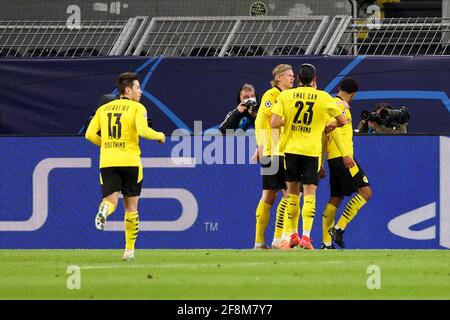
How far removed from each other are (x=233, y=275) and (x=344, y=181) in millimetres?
4471

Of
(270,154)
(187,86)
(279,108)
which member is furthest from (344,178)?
(187,86)

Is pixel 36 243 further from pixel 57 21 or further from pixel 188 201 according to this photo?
pixel 57 21

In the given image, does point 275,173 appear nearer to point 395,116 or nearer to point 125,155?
point 125,155

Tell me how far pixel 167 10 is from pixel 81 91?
287cm

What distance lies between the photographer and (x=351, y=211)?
1575cm

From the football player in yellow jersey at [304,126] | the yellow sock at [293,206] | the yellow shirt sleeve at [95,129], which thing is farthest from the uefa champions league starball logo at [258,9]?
the yellow shirt sleeve at [95,129]

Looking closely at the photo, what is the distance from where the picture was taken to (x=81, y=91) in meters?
19.2

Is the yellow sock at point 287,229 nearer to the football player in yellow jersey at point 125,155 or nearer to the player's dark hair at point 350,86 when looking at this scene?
the player's dark hair at point 350,86

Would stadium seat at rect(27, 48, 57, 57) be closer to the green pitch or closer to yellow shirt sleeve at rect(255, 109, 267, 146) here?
yellow shirt sleeve at rect(255, 109, 267, 146)

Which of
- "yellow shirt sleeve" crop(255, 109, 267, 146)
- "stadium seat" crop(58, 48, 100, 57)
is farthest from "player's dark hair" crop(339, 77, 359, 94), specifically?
"stadium seat" crop(58, 48, 100, 57)

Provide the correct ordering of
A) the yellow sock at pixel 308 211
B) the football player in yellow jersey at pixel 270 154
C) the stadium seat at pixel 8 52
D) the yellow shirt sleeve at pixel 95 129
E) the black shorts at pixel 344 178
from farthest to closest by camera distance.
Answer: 1. the stadium seat at pixel 8 52
2. the black shorts at pixel 344 178
3. the football player in yellow jersey at pixel 270 154
4. the yellow sock at pixel 308 211
5. the yellow shirt sleeve at pixel 95 129

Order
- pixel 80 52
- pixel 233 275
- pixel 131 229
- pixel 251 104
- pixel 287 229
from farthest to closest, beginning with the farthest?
1. pixel 80 52
2. pixel 251 104
3. pixel 287 229
4. pixel 131 229
5. pixel 233 275

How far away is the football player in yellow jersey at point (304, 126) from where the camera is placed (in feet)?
48.6

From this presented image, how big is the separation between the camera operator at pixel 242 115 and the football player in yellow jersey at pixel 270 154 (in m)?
1.52
